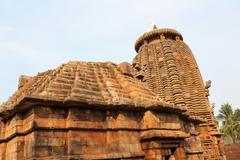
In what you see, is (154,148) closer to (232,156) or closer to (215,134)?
(215,134)

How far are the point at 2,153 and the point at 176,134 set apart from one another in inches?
223

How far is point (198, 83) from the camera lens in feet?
64.4

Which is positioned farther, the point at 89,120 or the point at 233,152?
the point at 233,152

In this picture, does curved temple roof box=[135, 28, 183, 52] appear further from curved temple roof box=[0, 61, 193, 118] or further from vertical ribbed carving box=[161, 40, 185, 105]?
curved temple roof box=[0, 61, 193, 118]

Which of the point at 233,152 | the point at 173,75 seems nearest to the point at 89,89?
the point at 173,75

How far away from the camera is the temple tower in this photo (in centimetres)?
1731

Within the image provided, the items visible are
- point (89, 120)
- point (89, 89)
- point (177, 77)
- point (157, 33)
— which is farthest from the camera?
point (157, 33)

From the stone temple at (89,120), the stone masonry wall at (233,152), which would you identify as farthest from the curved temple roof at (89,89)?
the stone masonry wall at (233,152)

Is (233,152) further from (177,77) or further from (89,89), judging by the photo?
(89,89)

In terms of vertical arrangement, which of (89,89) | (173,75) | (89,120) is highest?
(173,75)

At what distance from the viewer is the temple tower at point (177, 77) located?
17.3 metres

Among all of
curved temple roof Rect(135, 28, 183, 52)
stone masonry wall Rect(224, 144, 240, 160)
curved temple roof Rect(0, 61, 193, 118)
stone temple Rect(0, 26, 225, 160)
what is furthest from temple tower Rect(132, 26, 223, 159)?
stone masonry wall Rect(224, 144, 240, 160)

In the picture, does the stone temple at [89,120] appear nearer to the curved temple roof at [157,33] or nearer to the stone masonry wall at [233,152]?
the curved temple roof at [157,33]

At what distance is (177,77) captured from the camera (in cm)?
1827
